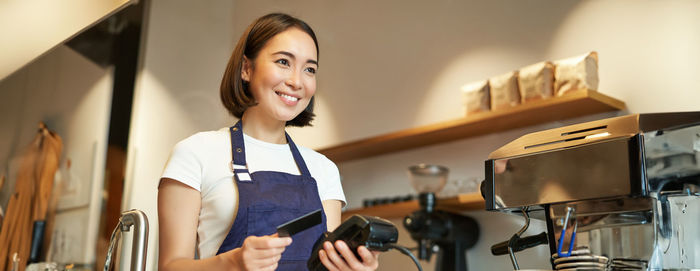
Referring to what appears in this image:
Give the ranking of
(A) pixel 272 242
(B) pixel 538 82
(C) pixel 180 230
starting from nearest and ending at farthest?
(A) pixel 272 242, (C) pixel 180 230, (B) pixel 538 82

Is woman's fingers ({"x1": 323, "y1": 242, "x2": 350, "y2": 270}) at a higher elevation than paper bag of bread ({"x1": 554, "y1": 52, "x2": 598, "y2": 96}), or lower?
lower

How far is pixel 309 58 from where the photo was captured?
5.16ft

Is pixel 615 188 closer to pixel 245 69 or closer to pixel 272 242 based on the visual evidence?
pixel 272 242

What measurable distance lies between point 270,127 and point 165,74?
9.67ft

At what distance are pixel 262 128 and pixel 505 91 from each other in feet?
4.99

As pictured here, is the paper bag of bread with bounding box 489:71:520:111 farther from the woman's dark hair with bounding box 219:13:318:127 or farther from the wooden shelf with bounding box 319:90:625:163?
the woman's dark hair with bounding box 219:13:318:127

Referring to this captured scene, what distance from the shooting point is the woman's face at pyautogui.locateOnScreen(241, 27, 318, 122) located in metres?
1.53

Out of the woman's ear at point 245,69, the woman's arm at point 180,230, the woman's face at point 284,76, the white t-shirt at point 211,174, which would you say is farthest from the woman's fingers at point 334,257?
the woman's ear at point 245,69

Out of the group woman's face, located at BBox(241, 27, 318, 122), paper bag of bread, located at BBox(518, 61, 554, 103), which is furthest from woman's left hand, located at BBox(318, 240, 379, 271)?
paper bag of bread, located at BBox(518, 61, 554, 103)

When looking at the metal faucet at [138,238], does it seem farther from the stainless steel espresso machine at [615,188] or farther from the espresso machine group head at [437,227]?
the espresso machine group head at [437,227]

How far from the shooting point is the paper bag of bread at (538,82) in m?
2.66

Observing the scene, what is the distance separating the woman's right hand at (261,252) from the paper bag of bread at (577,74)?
5.90ft

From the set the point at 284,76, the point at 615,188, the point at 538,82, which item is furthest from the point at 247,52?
the point at 538,82

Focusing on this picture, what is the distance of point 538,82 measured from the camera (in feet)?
8.80
